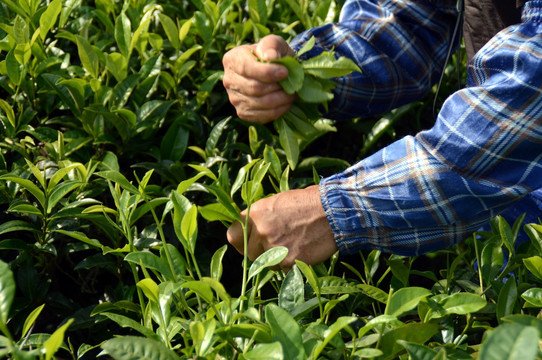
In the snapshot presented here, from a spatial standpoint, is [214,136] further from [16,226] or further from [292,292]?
[292,292]

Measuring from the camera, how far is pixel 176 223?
1260mm

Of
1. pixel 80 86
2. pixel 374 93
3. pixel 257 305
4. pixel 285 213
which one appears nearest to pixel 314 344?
pixel 257 305

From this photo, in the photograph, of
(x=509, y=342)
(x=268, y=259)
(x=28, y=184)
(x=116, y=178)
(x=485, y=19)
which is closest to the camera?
(x=509, y=342)

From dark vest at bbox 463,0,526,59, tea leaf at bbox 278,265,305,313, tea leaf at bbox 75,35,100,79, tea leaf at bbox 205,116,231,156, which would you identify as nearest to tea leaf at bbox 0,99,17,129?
tea leaf at bbox 75,35,100,79

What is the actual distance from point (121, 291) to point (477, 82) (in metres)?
0.99

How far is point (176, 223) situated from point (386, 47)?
1.13 meters

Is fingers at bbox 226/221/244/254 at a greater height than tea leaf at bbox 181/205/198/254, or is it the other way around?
tea leaf at bbox 181/205/198/254

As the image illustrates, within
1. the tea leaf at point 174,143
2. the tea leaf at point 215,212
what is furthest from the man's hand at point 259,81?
the tea leaf at point 215,212

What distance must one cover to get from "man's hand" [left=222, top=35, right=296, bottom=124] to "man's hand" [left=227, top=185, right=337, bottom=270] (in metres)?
0.30

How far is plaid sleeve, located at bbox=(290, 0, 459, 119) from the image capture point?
2.05m

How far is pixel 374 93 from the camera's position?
2072 mm

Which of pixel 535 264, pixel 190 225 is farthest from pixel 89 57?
pixel 535 264

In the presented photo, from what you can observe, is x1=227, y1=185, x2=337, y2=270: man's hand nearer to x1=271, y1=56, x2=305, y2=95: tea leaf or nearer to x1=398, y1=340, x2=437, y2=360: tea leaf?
x1=271, y1=56, x2=305, y2=95: tea leaf

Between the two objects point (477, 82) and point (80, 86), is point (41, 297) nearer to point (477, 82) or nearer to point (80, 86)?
point (80, 86)
